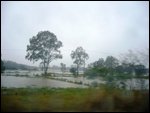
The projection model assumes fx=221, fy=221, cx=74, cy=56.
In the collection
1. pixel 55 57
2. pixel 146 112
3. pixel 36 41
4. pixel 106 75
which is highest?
pixel 36 41

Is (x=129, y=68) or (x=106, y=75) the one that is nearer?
(x=129, y=68)

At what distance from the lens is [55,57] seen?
41344 millimetres

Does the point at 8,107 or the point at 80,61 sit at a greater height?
the point at 80,61

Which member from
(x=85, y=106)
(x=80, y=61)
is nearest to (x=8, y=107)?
(x=85, y=106)

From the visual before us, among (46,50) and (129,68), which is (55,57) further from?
(129,68)

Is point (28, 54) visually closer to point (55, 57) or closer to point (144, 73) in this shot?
point (55, 57)

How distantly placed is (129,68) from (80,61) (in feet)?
122

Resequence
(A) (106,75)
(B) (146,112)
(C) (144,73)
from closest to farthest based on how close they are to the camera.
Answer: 1. (B) (146,112)
2. (C) (144,73)
3. (A) (106,75)

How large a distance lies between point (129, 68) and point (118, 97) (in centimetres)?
614

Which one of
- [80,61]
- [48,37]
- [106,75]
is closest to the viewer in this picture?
[106,75]

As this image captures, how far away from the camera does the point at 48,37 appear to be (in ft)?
134

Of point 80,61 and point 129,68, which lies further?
point 80,61

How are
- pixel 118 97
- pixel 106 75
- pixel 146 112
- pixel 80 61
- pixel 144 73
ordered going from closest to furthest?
pixel 146 112, pixel 118 97, pixel 144 73, pixel 106 75, pixel 80 61

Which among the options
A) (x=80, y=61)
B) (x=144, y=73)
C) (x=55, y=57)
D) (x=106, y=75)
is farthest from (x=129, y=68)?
(x=80, y=61)
